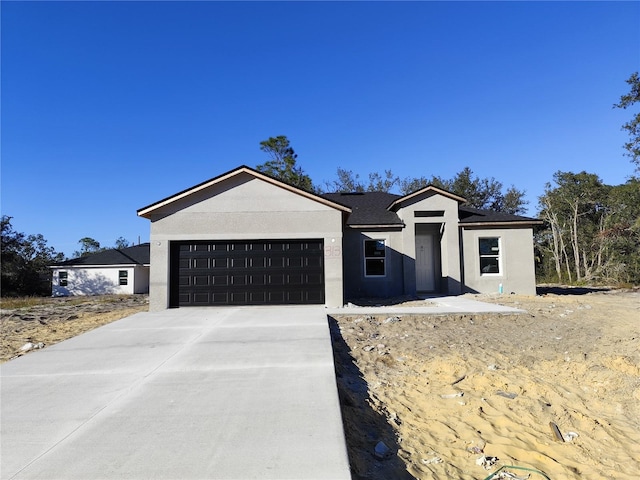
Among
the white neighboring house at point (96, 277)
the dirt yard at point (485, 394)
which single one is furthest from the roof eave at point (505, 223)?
the white neighboring house at point (96, 277)

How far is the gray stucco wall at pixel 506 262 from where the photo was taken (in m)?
16.0

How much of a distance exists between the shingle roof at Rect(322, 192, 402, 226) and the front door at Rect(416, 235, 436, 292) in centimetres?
176

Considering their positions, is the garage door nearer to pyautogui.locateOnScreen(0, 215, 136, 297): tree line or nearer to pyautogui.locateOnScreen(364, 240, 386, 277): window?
pyautogui.locateOnScreen(364, 240, 386, 277): window

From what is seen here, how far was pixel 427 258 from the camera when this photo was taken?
1670 centimetres

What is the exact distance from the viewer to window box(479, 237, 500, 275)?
1623cm

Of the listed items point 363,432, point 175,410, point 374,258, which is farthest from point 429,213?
point 175,410

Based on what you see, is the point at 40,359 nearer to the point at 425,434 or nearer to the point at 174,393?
the point at 174,393

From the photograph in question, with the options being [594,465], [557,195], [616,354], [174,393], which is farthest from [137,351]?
[557,195]

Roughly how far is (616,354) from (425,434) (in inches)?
197

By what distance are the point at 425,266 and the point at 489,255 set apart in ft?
9.24

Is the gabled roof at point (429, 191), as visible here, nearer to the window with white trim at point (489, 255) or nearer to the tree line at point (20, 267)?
the window with white trim at point (489, 255)

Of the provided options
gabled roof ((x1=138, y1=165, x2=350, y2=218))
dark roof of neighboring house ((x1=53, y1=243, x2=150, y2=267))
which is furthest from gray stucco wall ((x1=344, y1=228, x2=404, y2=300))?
dark roof of neighboring house ((x1=53, y1=243, x2=150, y2=267))

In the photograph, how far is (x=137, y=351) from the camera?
6.71 m

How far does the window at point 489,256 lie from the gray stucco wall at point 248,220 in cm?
771
